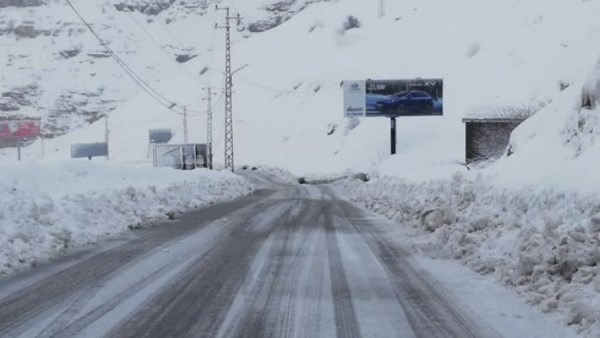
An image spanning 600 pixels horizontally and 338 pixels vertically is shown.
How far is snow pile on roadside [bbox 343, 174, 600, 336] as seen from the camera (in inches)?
258

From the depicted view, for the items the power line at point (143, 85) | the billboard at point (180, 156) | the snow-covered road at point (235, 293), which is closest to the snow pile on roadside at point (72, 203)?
the snow-covered road at point (235, 293)

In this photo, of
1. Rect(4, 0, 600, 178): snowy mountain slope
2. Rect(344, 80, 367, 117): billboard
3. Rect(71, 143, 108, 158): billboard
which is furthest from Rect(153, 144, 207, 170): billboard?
Rect(71, 143, 108, 158): billboard

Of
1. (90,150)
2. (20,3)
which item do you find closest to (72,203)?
(90,150)

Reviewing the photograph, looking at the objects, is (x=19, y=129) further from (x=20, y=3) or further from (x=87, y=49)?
(x=20, y=3)

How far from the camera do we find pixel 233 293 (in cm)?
748

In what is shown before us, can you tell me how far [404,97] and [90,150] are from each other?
34.0 m

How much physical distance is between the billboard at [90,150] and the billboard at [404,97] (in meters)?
29.7

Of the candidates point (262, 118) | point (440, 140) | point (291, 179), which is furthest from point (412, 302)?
point (262, 118)

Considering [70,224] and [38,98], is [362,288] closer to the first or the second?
[70,224]

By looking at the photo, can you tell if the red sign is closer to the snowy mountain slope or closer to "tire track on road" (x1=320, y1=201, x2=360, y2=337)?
the snowy mountain slope

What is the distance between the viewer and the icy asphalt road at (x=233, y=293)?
6.04 metres

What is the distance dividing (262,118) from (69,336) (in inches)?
3219

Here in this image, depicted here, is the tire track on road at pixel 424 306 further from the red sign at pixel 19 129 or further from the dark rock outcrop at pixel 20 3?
the dark rock outcrop at pixel 20 3

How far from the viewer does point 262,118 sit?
286ft
